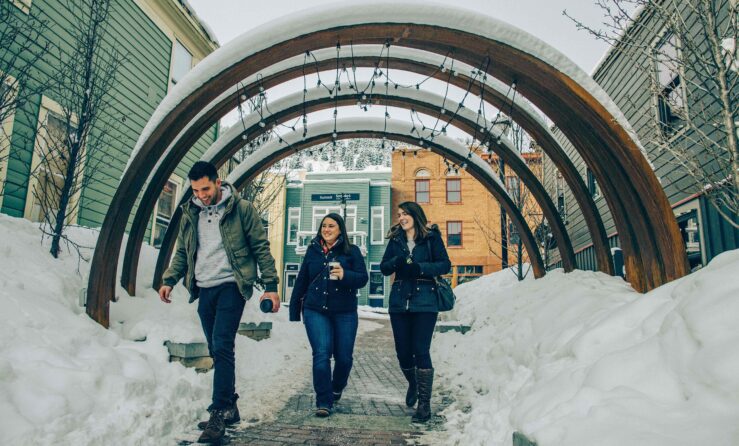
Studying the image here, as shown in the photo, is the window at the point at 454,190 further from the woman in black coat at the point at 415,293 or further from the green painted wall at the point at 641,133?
the woman in black coat at the point at 415,293

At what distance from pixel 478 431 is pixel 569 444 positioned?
154cm

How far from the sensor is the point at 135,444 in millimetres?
3277

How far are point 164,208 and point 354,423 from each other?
10.4m

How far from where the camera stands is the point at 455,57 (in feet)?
18.2

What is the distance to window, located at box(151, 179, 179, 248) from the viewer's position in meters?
12.3

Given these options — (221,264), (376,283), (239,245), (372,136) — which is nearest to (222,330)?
(221,264)

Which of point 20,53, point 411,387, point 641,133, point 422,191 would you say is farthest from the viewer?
point 422,191

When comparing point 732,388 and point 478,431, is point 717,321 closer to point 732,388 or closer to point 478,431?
point 732,388

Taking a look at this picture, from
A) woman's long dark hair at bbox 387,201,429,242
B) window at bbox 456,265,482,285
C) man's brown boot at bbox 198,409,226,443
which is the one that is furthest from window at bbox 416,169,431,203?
man's brown boot at bbox 198,409,226,443

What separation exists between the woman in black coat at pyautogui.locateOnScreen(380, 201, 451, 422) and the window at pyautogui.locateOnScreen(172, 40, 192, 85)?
10244 millimetres

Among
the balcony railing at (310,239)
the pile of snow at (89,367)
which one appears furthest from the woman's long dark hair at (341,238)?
the balcony railing at (310,239)

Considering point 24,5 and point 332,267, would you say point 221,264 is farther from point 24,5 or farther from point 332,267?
point 24,5

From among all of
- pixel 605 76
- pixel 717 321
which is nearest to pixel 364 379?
pixel 717 321

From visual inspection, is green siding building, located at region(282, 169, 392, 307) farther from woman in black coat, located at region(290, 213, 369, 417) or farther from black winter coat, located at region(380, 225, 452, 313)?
black winter coat, located at region(380, 225, 452, 313)
